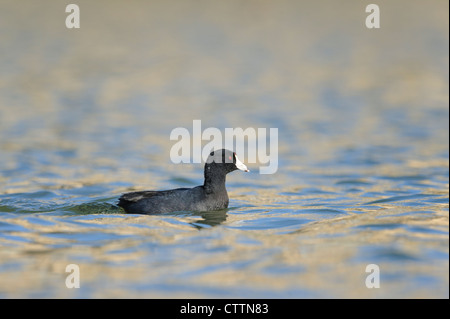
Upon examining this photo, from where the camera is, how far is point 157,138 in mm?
18969

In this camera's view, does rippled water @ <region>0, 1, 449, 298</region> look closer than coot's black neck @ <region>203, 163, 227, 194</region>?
Yes

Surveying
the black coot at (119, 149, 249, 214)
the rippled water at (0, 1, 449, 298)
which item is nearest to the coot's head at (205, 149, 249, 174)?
the black coot at (119, 149, 249, 214)

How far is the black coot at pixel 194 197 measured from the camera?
421 inches

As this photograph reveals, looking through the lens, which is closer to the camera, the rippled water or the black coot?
the rippled water

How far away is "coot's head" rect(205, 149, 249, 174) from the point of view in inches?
437

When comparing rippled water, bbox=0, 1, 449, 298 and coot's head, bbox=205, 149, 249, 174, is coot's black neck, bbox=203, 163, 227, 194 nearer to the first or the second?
coot's head, bbox=205, 149, 249, 174

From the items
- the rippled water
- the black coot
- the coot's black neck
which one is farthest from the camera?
the coot's black neck

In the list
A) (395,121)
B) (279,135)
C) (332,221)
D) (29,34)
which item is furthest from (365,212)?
(29,34)

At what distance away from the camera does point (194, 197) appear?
1094 cm

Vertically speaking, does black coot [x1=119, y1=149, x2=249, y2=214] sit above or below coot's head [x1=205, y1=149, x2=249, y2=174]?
below

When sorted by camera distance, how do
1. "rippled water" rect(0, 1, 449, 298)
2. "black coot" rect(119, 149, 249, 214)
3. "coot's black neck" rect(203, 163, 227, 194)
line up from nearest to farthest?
"rippled water" rect(0, 1, 449, 298)
"black coot" rect(119, 149, 249, 214)
"coot's black neck" rect(203, 163, 227, 194)

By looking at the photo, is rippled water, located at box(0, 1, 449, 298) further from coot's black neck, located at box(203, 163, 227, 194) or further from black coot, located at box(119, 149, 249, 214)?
coot's black neck, located at box(203, 163, 227, 194)

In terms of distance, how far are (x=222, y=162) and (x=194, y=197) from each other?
70 centimetres

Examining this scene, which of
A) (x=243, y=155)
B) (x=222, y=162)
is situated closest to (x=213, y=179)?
(x=222, y=162)
